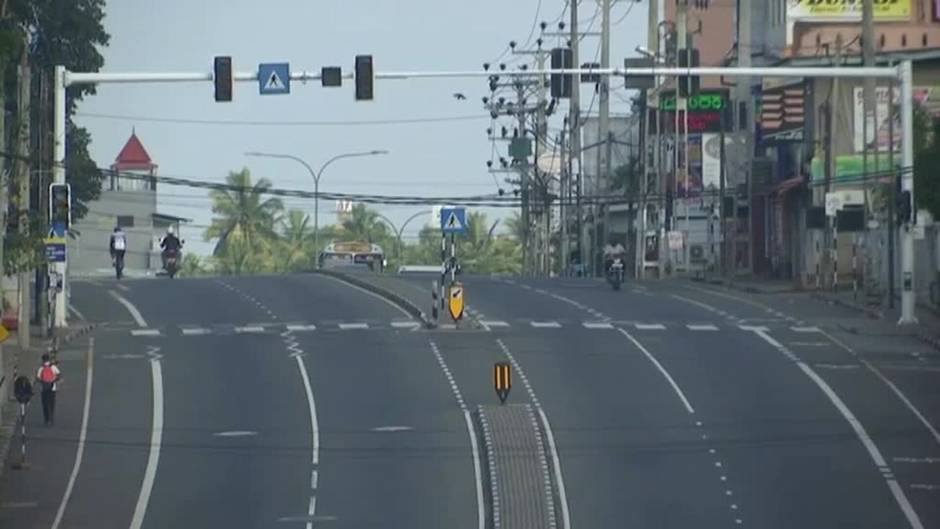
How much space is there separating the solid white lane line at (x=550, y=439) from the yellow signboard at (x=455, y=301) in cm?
265

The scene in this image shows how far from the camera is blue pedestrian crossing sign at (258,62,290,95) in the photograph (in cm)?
4078

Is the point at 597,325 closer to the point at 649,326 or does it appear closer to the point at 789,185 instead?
the point at 649,326

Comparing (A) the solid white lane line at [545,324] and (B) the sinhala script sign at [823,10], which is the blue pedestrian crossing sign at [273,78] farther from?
(B) the sinhala script sign at [823,10]

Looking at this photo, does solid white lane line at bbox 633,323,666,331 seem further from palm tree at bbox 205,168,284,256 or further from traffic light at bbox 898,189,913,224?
palm tree at bbox 205,168,284,256

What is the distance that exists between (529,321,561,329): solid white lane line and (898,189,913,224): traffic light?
8802mm

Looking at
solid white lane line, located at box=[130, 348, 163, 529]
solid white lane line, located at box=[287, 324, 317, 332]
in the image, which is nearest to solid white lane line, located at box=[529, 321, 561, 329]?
solid white lane line, located at box=[287, 324, 317, 332]

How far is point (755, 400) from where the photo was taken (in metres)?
42.1

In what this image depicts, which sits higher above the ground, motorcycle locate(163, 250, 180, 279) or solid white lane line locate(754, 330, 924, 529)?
motorcycle locate(163, 250, 180, 279)

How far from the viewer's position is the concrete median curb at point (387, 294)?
55975 millimetres

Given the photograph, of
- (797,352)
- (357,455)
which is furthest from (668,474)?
(797,352)

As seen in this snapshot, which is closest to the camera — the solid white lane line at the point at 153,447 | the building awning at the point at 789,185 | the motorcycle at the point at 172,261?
the solid white lane line at the point at 153,447

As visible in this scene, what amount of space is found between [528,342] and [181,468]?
14885mm

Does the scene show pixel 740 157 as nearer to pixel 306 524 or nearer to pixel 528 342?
pixel 528 342

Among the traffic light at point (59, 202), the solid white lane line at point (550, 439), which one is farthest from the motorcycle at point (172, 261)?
the solid white lane line at point (550, 439)
